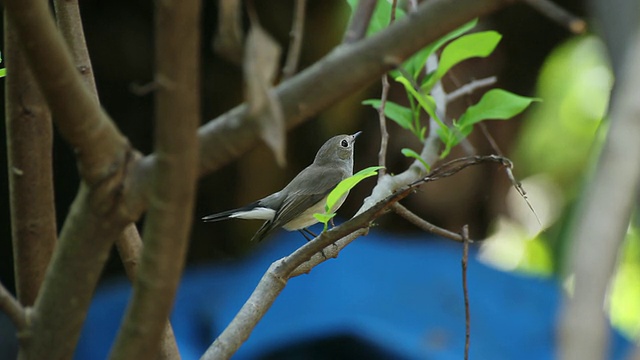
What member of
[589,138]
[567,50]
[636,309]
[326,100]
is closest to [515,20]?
[567,50]

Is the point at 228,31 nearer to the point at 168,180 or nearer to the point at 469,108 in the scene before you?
the point at 168,180

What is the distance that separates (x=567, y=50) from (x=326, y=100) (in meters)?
3.02

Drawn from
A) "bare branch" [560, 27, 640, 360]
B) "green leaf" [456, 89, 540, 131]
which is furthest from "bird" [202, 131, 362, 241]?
"bare branch" [560, 27, 640, 360]

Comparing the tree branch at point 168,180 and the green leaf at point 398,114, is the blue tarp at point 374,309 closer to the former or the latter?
the green leaf at point 398,114

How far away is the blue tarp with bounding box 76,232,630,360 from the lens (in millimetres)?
2479

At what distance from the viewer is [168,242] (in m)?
0.59

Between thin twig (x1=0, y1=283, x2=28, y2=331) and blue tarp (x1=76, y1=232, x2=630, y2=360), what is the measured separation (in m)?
1.77

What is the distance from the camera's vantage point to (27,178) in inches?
34.9

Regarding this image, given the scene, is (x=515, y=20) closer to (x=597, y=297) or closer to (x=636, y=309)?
(x=636, y=309)

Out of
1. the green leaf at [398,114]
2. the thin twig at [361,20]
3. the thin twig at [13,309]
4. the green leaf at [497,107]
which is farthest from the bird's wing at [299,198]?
the thin twig at [361,20]

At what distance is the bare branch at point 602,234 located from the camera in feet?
1.01

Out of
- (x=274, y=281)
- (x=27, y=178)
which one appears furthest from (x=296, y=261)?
(x=27, y=178)

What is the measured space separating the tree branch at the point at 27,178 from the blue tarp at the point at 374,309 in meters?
1.61

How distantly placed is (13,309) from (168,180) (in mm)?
229
